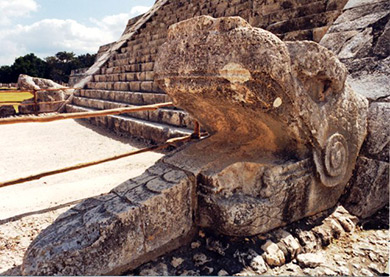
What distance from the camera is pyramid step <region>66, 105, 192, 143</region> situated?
4762mm

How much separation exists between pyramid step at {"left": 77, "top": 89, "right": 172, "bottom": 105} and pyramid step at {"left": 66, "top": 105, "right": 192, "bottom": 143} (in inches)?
22.3

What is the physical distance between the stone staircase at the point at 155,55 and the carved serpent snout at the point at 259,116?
8.21ft

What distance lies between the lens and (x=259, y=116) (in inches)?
74.8

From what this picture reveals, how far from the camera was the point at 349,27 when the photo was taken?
3.44m

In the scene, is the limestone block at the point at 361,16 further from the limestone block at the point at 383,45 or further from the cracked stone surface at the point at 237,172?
the cracked stone surface at the point at 237,172

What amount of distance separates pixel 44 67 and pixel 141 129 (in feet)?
98.1

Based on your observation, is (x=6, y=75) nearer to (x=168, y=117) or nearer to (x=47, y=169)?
(x=168, y=117)

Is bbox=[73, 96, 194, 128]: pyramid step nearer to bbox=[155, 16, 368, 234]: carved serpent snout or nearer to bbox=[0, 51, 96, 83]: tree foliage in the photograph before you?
bbox=[155, 16, 368, 234]: carved serpent snout

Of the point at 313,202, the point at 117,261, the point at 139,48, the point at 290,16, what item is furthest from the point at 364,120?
the point at 139,48

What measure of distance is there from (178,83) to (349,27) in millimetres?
2716

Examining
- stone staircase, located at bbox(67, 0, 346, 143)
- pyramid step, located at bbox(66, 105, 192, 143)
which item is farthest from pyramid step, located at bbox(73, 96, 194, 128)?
pyramid step, located at bbox(66, 105, 192, 143)

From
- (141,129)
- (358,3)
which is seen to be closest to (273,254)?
(358,3)

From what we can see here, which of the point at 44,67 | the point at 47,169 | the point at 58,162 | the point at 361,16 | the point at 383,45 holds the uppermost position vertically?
the point at 44,67

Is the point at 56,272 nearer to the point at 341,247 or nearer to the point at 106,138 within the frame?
the point at 341,247
